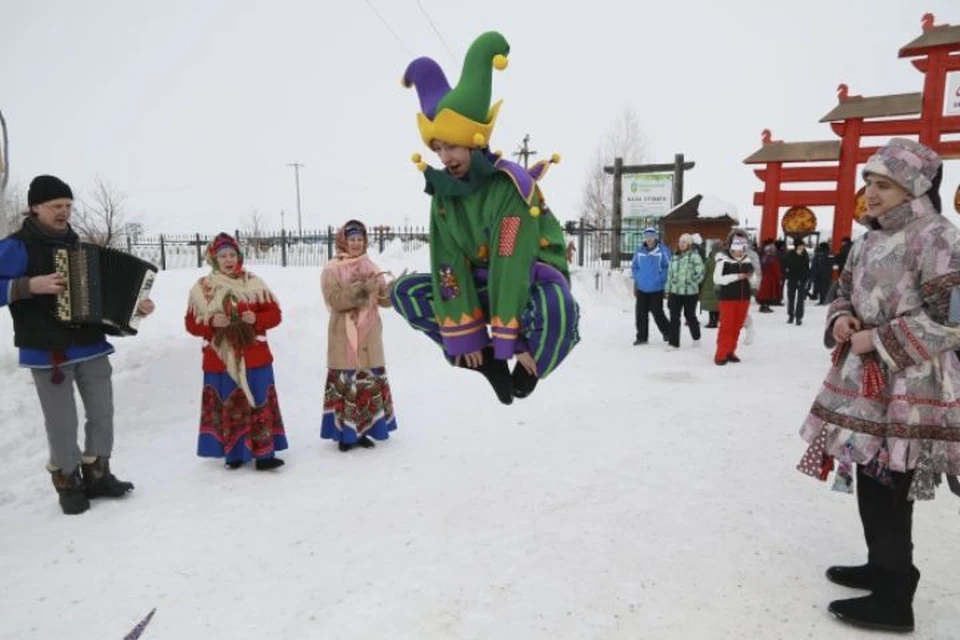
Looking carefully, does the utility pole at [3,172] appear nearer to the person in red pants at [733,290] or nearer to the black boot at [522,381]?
the black boot at [522,381]

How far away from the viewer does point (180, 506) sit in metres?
4.02

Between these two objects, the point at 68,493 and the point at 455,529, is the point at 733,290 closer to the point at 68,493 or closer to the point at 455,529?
the point at 455,529

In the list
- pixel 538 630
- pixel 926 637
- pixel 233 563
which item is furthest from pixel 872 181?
pixel 233 563

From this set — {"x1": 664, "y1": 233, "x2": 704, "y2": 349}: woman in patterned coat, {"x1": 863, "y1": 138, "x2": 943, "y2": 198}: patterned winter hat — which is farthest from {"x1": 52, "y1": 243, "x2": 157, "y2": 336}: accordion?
{"x1": 664, "y1": 233, "x2": 704, "y2": 349}: woman in patterned coat

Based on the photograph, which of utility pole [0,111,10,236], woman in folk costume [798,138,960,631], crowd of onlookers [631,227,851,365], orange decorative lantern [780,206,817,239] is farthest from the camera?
orange decorative lantern [780,206,817,239]

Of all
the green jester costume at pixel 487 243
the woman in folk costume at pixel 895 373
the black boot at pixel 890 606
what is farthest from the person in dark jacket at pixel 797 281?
the green jester costume at pixel 487 243

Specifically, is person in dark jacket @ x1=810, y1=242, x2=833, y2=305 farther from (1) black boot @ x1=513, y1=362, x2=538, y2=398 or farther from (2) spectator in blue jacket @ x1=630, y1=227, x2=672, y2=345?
(1) black boot @ x1=513, y1=362, x2=538, y2=398

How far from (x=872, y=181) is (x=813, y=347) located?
7993mm

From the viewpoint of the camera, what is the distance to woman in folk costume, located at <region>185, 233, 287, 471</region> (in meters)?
4.52

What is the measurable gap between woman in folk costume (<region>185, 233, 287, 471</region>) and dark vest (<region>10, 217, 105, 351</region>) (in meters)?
0.89

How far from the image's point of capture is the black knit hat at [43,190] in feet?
12.5

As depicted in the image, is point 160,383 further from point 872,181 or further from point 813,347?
point 813,347

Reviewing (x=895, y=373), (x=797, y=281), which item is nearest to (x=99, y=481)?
(x=895, y=373)

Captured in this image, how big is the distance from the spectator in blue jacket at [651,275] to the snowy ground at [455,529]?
11.0 ft
